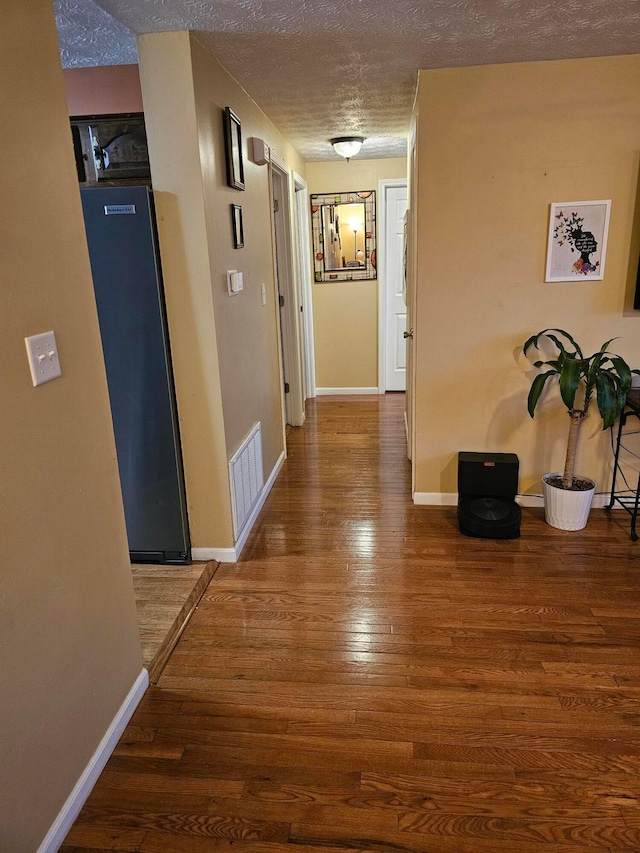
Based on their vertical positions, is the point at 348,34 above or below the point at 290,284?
above

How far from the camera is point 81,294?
158cm

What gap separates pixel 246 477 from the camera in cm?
304

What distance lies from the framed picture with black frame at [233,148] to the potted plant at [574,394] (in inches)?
66.7

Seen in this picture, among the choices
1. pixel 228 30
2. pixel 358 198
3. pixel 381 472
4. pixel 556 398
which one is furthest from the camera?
pixel 358 198

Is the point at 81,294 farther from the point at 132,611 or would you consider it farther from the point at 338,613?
the point at 338,613

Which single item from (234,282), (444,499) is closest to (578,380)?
(444,499)

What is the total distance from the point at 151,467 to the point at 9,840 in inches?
61.1

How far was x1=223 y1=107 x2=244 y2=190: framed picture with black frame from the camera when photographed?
104 inches

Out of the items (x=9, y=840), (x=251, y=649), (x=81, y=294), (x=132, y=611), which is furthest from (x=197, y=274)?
(x=9, y=840)

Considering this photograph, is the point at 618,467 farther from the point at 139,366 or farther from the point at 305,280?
the point at 305,280

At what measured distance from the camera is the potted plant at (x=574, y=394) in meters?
2.70

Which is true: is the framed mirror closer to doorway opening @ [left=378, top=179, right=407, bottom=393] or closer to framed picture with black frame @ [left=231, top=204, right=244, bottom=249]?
doorway opening @ [left=378, top=179, right=407, bottom=393]

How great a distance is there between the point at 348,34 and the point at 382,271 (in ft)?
11.6

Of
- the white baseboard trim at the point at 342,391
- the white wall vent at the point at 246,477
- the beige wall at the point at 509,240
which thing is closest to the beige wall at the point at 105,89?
the beige wall at the point at 509,240
